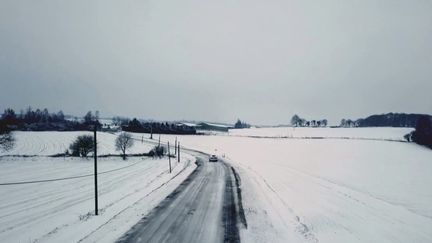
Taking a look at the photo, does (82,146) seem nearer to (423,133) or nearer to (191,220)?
(191,220)

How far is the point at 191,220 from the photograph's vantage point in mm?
16609

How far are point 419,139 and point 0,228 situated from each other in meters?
96.8

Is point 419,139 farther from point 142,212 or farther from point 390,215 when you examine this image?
point 142,212

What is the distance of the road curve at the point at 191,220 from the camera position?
13.7 metres

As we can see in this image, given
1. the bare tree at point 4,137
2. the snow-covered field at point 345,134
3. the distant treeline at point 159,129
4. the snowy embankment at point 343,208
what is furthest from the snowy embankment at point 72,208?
the distant treeline at point 159,129

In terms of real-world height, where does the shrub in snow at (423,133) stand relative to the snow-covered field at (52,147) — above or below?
above

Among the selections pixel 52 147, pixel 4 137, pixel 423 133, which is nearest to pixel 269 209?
pixel 4 137

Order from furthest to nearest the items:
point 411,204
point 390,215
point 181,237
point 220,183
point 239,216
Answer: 1. point 220,183
2. point 411,204
3. point 390,215
4. point 239,216
5. point 181,237

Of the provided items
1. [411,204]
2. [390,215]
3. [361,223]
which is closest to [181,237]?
[361,223]

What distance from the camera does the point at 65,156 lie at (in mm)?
62625

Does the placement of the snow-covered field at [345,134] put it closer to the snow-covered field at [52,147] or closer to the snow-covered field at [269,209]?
the snow-covered field at [52,147]

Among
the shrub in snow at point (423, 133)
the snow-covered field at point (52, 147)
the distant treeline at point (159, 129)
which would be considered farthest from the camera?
the distant treeline at point (159, 129)

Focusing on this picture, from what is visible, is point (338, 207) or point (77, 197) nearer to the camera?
point (338, 207)

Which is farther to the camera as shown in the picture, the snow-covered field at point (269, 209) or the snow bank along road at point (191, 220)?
the snow-covered field at point (269, 209)
